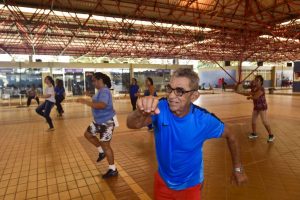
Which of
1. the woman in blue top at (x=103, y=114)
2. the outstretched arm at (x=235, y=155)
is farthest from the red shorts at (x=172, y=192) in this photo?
the woman in blue top at (x=103, y=114)

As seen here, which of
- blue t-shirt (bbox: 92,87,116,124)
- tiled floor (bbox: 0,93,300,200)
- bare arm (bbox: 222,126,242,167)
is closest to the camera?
bare arm (bbox: 222,126,242,167)

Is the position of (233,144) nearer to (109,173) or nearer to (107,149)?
(107,149)

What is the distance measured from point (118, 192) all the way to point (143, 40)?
1555 centimetres

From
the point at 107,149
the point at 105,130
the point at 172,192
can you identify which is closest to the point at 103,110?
the point at 105,130

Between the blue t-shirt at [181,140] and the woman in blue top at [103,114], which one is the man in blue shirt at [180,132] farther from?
the woman in blue top at [103,114]

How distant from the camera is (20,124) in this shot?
29.2 ft

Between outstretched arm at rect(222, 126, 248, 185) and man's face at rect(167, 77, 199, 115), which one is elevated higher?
man's face at rect(167, 77, 199, 115)

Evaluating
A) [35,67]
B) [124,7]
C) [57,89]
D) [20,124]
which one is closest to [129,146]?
[20,124]

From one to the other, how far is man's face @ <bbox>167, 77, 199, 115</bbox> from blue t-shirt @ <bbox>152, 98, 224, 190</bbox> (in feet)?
0.25

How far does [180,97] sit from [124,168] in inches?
120

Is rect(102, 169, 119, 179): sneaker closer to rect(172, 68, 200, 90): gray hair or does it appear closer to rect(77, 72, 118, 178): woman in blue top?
rect(77, 72, 118, 178): woman in blue top

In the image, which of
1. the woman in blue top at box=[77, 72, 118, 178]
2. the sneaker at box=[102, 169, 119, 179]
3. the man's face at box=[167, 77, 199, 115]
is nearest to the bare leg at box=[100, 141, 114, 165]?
the woman in blue top at box=[77, 72, 118, 178]

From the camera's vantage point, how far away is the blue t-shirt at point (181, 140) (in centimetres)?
172

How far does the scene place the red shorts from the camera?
180cm
